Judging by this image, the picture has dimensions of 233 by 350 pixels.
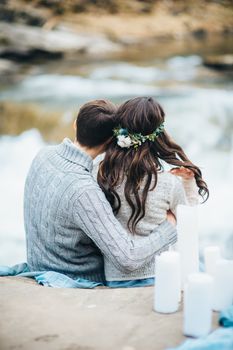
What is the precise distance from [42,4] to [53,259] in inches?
360

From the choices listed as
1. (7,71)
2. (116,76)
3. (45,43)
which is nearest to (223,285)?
(116,76)

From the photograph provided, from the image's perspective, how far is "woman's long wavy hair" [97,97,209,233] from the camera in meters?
2.85

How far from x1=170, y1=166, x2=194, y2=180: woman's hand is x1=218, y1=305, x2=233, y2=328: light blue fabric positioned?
0.73 metres

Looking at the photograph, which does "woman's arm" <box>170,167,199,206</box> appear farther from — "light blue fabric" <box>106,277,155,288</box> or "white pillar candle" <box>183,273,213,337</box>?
"white pillar candle" <box>183,273,213,337</box>

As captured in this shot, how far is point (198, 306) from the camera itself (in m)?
2.24

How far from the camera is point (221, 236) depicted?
6070 mm

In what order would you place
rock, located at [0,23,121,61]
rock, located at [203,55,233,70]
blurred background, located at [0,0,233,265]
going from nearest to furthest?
blurred background, located at [0,0,233,265]
rock, located at [203,55,233,70]
rock, located at [0,23,121,61]

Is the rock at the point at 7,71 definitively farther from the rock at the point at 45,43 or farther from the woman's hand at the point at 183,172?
the woman's hand at the point at 183,172

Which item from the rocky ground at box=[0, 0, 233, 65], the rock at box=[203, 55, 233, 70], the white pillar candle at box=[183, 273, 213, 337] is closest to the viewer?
the white pillar candle at box=[183, 273, 213, 337]

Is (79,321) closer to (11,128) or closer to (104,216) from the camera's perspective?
(104,216)

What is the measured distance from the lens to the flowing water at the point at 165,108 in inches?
257

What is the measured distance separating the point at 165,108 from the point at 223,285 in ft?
19.5

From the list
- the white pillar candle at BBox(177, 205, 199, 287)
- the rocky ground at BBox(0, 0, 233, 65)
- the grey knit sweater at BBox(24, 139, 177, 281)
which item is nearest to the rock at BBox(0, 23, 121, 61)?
the rocky ground at BBox(0, 0, 233, 65)

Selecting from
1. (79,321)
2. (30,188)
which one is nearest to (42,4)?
(30,188)
